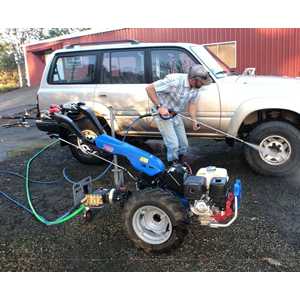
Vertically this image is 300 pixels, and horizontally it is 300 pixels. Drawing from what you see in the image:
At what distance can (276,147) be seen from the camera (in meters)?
5.37

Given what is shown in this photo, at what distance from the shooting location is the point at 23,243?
3.87 m

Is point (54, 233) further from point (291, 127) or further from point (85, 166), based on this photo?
point (291, 127)

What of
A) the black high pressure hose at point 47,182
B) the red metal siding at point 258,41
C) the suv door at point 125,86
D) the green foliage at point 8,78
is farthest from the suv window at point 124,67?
the green foliage at point 8,78

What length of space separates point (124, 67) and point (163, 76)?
26.9 inches

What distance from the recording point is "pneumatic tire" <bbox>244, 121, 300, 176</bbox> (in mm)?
5238

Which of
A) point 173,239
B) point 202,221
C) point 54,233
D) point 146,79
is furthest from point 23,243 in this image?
point 146,79

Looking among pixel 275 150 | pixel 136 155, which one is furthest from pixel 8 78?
pixel 136 155

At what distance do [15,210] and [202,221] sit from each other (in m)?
2.44

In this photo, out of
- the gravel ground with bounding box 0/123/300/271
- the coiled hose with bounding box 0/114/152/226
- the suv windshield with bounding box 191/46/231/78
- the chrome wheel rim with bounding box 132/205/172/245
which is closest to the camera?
the gravel ground with bounding box 0/123/300/271

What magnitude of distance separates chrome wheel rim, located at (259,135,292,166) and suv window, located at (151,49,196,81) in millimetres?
1596

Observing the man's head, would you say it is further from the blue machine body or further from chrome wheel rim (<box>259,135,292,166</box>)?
chrome wheel rim (<box>259,135,292,166</box>)

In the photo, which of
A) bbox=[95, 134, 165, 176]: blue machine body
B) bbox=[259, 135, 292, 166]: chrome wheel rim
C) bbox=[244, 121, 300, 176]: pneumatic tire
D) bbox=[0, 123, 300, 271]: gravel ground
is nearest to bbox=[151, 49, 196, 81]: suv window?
bbox=[244, 121, 300, 176]: pneumatic tire

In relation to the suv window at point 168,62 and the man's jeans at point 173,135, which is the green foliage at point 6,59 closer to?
the suv window at point 168,62

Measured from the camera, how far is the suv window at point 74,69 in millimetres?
6305
